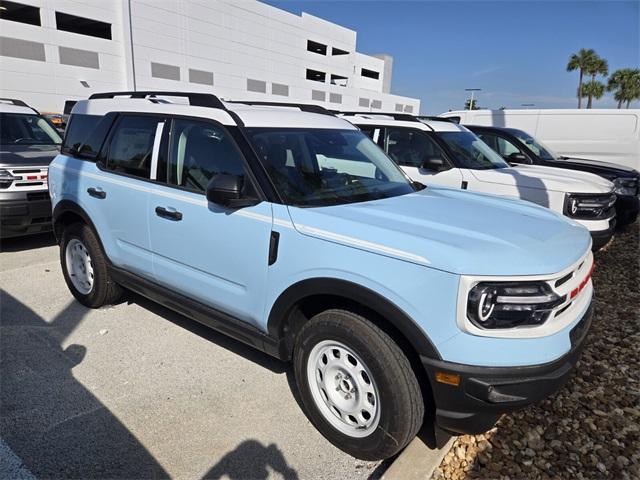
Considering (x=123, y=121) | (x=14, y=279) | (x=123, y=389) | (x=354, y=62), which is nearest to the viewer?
(x=123, y=389)

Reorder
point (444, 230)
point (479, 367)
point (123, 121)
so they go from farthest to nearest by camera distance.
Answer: point (123, 121) < point (444, 230) < point (479, 367)

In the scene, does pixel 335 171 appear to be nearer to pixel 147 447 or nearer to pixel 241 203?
pixel 241 203

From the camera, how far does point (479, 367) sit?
207 centimetres

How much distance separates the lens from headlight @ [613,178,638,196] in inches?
297

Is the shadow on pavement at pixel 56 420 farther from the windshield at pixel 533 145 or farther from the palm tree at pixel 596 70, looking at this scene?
the palm tree at pixel 596 70

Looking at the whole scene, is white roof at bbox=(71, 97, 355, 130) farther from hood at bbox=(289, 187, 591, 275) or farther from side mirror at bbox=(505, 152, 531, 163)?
side mirror at bbox=(505, 152, 531, 163)

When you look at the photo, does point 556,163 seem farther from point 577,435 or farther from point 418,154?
point 577,435

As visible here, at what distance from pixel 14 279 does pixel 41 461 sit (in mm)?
3415

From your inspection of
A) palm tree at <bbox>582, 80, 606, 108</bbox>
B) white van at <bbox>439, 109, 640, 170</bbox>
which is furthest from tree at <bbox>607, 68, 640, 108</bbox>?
white van at <bbox>439, 109, 640, 170</bbox>

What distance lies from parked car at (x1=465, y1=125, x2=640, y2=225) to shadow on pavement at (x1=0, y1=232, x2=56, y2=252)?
772cm

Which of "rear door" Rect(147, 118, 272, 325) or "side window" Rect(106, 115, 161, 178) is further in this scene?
"side window" Rect(106, 115, 161, 178)

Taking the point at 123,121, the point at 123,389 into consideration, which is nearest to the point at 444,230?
the point at 123,389

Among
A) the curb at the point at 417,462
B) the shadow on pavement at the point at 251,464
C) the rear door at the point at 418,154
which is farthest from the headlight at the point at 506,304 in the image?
the rear door at the point at 418,154

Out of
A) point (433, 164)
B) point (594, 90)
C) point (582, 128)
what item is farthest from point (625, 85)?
point (433, 164)
